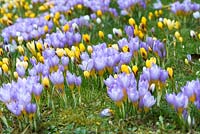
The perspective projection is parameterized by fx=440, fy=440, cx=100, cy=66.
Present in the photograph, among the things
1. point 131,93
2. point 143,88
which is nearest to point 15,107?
point 131,93

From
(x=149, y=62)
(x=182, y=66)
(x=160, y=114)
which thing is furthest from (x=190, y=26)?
(x=160, y=114)

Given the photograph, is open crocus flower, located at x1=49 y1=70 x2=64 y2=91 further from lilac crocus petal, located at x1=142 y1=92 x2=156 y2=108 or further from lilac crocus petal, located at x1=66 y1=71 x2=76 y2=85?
lilac crocus petal, located at x1=142 y1=92 x2=156 y2=108

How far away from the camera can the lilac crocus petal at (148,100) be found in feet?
13.5

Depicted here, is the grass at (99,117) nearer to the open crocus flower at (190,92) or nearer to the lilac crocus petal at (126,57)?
the open crocus flower at (190,92)

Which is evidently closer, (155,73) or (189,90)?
(189,90)

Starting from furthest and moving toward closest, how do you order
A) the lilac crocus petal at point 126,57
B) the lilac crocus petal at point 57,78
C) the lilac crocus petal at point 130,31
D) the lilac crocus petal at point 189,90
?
the lilac crocus petal at point 130,31 < the lilac crocus petal at point 126,57 < the lilac crocus petal at point 57,78 < the lilac crocus petal at point 189,90

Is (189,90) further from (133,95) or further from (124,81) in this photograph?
(124,81)

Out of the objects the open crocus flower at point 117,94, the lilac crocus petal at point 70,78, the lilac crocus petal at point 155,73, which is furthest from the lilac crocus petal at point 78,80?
the lilac crocus petal at point 155,73

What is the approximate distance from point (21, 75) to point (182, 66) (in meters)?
2.09

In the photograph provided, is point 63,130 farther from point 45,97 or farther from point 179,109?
point 179,109

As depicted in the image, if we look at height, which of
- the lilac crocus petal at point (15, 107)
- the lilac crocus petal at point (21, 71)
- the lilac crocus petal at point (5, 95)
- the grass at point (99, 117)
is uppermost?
the lilac crocus petal at point (21, 71)

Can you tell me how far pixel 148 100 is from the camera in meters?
4.13

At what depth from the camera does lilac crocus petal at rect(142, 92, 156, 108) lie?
412 cm

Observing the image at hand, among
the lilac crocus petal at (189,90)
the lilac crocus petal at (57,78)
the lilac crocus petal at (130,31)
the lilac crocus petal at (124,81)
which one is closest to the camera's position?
the lilac crocus petal at (189,90)
